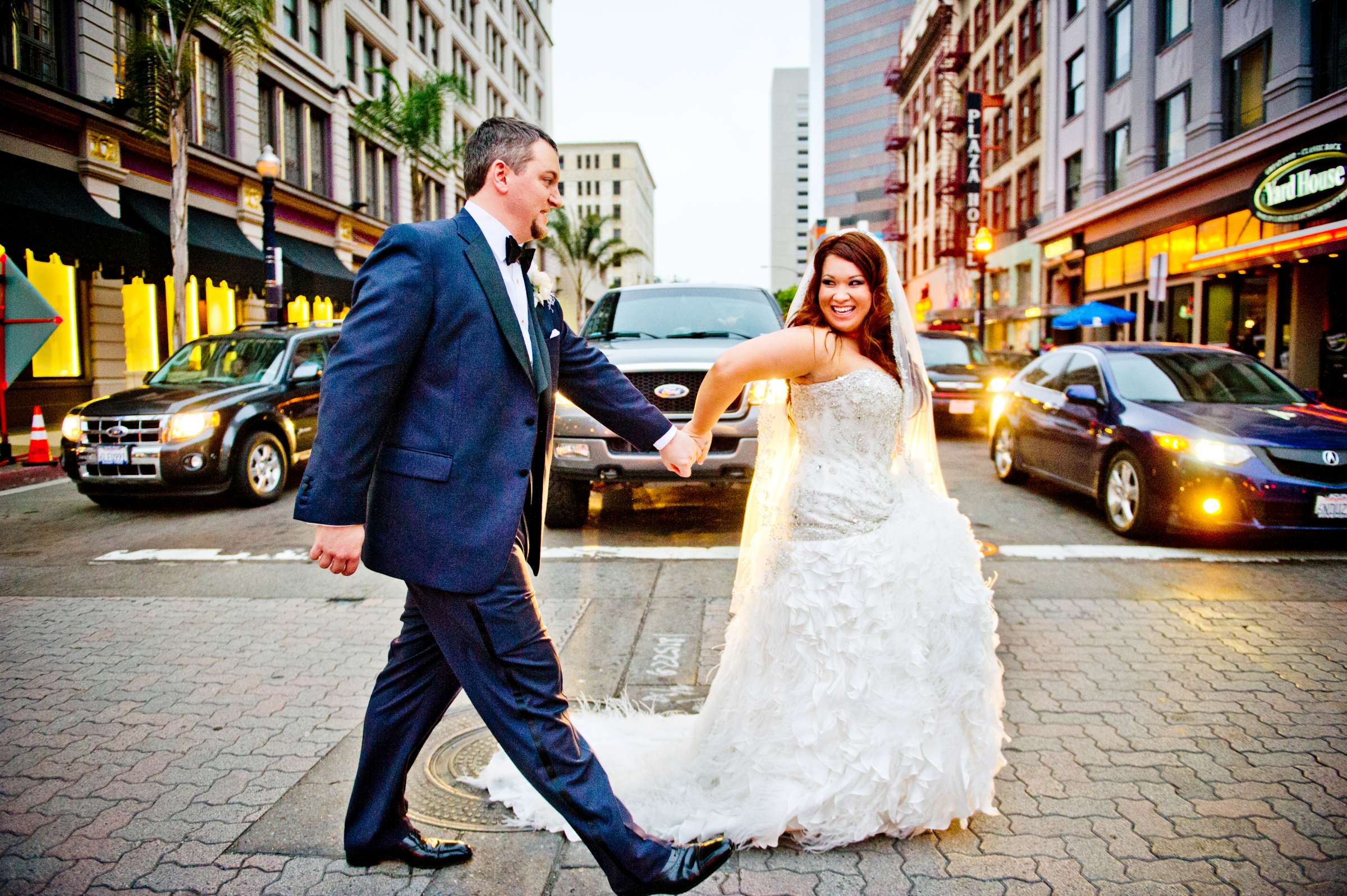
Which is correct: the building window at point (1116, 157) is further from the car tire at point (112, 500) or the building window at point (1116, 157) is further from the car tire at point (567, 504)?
the car tire at point (112, 500)

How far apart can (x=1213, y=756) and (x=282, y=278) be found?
23.8 metres

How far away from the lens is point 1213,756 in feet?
10.6

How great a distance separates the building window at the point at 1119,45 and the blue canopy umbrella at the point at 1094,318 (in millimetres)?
6562

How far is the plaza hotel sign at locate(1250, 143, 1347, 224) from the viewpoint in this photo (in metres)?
14.6

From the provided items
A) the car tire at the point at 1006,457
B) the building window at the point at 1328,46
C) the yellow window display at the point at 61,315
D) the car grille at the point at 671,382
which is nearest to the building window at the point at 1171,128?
the building window at the point at 1328,46

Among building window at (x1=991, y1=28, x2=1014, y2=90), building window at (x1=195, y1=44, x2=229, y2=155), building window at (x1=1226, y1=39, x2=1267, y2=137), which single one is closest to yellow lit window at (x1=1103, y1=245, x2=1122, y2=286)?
building window at (x1=1226, y1=39, x2=1267, y2=137)

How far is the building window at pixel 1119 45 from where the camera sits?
2402 cm

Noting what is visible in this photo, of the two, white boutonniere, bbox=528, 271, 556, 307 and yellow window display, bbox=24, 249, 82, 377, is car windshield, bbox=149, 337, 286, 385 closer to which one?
white boutonniere, bbox=528, 271, 556, 307

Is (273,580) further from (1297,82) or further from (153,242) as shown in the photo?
(1297,82)

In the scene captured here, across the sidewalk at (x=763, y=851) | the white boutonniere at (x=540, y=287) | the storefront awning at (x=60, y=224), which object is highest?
the storefront awning at (x=60, y=224)

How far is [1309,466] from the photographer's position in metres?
6.26

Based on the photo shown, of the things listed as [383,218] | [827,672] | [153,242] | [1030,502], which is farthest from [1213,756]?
[383,218]

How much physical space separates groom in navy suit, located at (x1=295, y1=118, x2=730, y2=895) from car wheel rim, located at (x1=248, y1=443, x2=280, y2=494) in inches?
297

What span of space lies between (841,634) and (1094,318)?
74.2 ft
